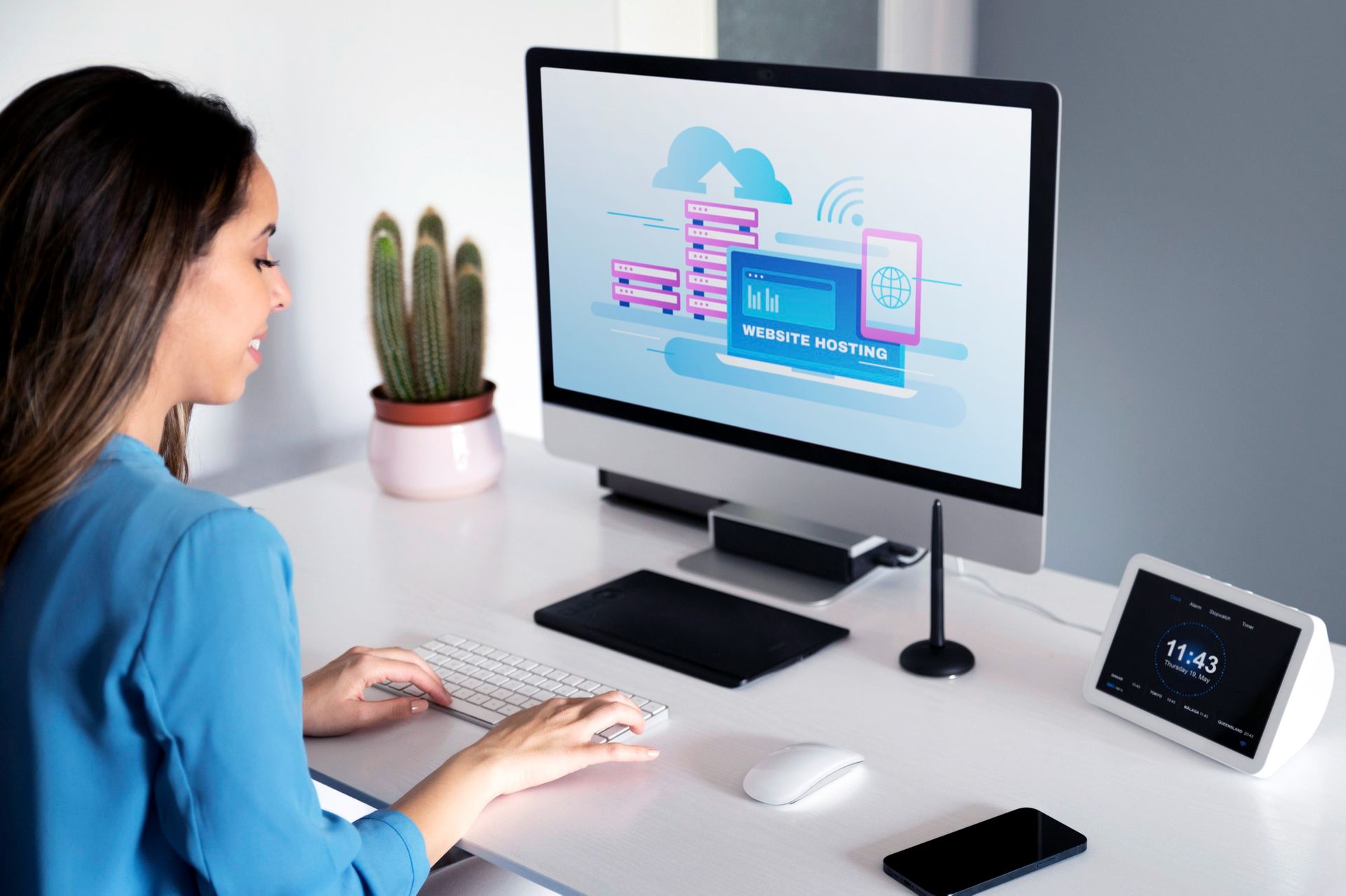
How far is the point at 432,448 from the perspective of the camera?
170 cm

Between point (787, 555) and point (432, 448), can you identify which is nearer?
point (787, 555)

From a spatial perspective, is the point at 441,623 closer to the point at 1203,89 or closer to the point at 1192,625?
the point at 1192,625

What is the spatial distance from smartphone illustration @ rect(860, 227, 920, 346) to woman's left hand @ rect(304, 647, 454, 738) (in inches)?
20.6

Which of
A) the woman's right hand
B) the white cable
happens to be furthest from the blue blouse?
the white cable

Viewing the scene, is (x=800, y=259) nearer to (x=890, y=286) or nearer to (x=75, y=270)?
(x=890, y=286)

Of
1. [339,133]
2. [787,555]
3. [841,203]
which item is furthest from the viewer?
[339,133]

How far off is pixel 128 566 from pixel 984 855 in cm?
61

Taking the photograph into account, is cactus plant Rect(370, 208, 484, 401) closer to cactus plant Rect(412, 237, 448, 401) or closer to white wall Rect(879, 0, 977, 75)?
cactus plant Rect(412, 237, 448, 401)

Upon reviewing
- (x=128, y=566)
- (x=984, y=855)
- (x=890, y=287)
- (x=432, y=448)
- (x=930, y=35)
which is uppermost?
(x=930, y=35)

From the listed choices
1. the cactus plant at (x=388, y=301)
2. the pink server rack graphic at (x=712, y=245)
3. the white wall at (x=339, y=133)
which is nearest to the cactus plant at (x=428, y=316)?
the cactus plant at (x=388, y=301)

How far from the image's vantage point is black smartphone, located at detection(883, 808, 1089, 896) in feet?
3.06

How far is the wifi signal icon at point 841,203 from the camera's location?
1266 mm

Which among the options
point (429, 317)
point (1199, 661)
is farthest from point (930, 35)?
point (1199, 661)

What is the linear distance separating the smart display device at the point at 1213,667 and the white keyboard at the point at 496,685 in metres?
0.40
